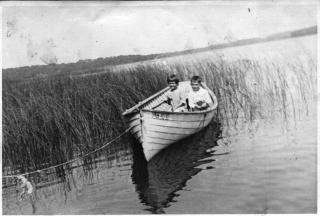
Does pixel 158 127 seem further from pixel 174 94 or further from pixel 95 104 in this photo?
pixel 95 104

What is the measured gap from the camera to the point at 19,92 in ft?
26.6

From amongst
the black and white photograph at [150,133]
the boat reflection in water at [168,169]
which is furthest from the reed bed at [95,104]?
the boat reflection in water at [168,169]

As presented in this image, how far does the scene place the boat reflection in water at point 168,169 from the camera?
16.1ft

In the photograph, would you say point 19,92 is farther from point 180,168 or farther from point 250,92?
point 250,92

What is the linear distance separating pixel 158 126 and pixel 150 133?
0.59 feet

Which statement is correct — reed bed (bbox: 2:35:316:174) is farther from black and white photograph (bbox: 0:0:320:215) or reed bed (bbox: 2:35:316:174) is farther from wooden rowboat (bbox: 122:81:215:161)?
wooden rowboat (bbox: 122:81:215:161)

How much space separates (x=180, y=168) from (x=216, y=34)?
4773mm

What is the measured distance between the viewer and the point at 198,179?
5.26 meters

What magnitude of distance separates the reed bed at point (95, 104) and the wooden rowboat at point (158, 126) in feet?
3.46

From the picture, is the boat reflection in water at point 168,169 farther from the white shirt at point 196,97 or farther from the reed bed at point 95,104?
the reed bed at point 95,104

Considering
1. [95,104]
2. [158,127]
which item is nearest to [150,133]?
[158,127]

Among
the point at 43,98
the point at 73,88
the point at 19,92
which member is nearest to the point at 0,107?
the point at 43,98

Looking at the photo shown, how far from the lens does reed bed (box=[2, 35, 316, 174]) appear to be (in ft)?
21.4

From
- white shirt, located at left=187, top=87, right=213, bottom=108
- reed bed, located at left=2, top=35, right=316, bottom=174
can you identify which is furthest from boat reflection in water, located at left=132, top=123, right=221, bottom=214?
reed bed, located at left=2, top=35, right=316, bottom=174
